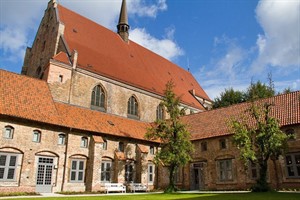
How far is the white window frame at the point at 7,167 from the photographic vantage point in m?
17.3

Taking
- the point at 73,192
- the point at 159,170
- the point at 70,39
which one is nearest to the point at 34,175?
the point at 73,192

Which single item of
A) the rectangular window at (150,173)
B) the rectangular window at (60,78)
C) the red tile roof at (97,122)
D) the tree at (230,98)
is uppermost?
the tree at (230,98)

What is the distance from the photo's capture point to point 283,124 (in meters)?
21.0

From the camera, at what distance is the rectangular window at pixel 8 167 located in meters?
17.3

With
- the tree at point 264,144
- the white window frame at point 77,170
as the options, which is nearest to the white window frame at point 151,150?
the white window frame at point 77,170

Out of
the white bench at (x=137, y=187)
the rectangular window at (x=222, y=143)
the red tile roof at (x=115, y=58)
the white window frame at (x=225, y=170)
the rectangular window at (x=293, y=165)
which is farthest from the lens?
the red tile roof at (x=115, y=58)

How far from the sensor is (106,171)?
22.7 meters

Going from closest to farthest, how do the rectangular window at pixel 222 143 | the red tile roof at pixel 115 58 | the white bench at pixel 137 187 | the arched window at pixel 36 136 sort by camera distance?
the arched window at pixel 36 136, the white bench at pixel 137 187, the rectangular window at pixel 222 143, the red tile roof at pixel 115 58

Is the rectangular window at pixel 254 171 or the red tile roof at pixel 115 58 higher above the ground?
the red tile roof at pixel 115 58

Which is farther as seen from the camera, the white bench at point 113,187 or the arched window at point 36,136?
the white bench at point 113,187

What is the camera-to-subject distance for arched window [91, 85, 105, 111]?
87.1ft

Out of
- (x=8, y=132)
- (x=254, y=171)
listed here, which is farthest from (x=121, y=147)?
(x=254, y=171)

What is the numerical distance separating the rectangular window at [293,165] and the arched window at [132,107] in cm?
1559

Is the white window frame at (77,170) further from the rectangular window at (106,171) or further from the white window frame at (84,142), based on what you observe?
the rectangular window at (106,171)
